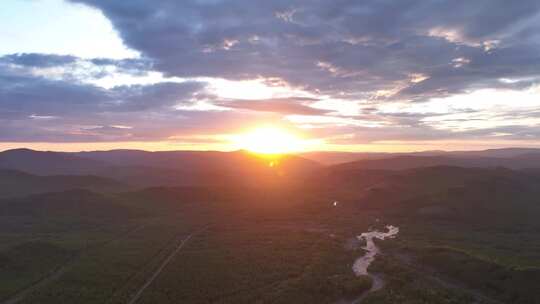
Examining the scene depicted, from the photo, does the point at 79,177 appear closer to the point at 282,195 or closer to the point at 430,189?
the point at 282,195

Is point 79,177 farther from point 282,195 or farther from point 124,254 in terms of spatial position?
point 124,254

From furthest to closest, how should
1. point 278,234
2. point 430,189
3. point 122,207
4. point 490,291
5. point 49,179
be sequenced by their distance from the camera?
point 49,179, point 430,189, point 122,207, point 278,234, point 490,291

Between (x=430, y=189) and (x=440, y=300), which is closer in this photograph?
(x=440, y=300)

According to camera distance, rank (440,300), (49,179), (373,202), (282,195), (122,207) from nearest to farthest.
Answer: (440,300) → (122,207) → (373,202) → (282,195) → (49,179)

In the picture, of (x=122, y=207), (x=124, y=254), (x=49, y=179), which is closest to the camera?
(x=124, y=254)

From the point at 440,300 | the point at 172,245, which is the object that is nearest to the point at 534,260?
the point at 440,300

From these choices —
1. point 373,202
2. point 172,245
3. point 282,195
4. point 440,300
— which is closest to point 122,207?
point 172,245

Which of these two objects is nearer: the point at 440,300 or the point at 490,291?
the point at 440,300

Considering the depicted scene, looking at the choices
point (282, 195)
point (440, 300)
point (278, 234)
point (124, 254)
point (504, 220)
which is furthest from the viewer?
point (282, 195)
